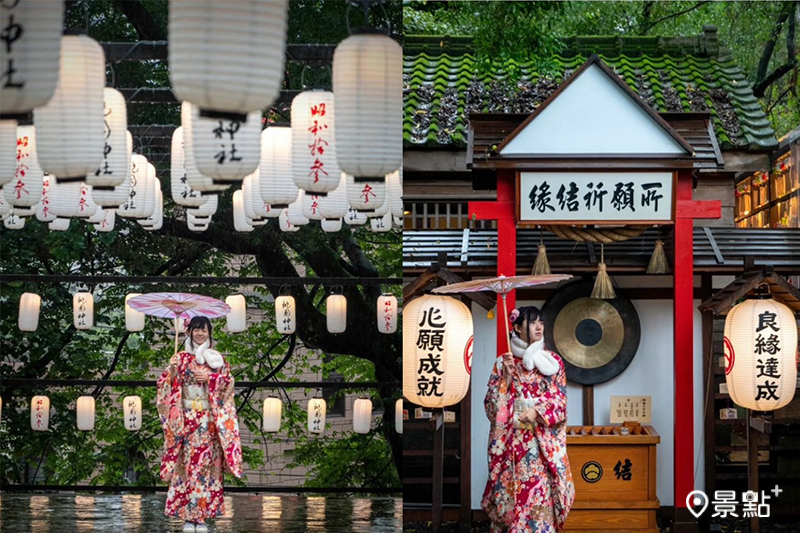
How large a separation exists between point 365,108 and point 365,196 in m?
1.93

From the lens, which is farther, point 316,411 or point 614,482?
point 316,411

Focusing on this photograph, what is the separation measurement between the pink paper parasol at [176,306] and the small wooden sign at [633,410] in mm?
3096

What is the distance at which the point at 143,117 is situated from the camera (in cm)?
909

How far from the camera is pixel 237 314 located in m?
9.59

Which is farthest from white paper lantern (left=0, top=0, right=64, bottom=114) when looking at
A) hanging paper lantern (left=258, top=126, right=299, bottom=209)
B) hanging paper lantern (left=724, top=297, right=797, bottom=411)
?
hanging paper lantern (left=724, top=297, right=797, bottom=411)

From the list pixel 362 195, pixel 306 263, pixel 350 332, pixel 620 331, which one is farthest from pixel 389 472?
pixel 362 195

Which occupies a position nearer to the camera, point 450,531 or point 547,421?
point 547,421

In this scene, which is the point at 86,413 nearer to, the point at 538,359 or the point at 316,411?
the point at 316,411

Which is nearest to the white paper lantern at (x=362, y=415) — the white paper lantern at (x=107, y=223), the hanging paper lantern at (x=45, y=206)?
the white paper lantern at (x=107, y=223)

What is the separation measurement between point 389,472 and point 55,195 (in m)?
4.07

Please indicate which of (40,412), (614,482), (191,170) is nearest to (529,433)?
(614,482)

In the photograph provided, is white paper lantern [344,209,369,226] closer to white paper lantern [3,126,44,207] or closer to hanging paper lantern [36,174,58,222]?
hanging paper lantern [36,174,58,222]

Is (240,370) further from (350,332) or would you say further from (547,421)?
(547,421)

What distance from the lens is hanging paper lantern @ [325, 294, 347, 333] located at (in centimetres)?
929
